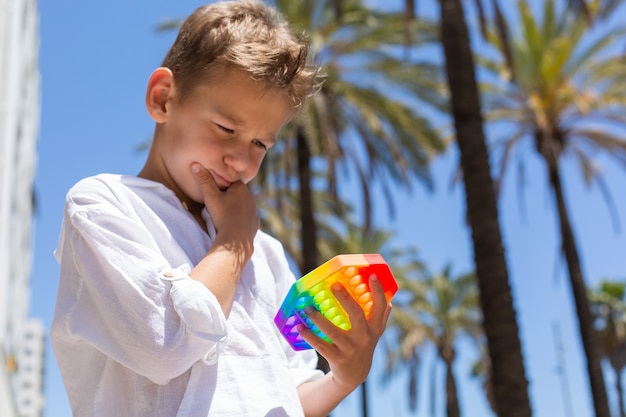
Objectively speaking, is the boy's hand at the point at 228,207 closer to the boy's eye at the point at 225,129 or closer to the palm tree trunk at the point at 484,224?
the boy's eye at the point at 225,129

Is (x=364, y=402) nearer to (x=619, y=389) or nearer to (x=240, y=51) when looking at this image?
(x=619, y=389)

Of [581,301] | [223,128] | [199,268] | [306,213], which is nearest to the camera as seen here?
[199,268]

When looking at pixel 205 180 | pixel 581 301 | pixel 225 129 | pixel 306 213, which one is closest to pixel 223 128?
pixel 225 129

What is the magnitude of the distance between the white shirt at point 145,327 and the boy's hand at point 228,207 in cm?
7

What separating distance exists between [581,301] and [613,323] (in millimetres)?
18978

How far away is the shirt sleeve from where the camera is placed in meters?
1.11

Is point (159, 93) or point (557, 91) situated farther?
point (557, 91)

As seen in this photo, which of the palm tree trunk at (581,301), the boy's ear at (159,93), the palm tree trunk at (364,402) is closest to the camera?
the boy's ear at (159,93)

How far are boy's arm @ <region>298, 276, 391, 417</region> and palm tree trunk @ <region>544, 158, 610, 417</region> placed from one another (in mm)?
12412

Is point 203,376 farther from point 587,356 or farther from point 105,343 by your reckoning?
point 587,356

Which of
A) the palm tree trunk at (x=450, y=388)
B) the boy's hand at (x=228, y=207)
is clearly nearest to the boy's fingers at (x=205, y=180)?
the boy's hand at (x=228, y=207)

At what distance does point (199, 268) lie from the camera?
3.97 feet

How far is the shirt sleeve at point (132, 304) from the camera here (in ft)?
3.63

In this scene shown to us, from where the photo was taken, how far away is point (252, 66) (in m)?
1.33
